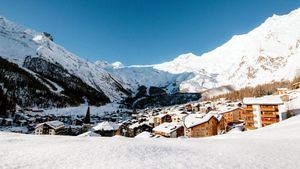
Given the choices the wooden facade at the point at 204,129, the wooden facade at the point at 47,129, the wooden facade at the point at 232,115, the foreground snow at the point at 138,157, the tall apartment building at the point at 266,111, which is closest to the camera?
the foreground snow at the point at 138,157

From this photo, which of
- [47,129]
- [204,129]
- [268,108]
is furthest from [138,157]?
[47,129]

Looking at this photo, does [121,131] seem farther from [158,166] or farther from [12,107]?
[12,107]

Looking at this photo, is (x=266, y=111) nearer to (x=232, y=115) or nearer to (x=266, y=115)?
(x=266, y=115)

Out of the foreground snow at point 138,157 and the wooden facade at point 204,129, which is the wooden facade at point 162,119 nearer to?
the wooden facade at point 204,129

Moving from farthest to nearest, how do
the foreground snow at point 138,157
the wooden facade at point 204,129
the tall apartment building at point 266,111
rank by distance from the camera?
the wooden facade at point 204,129
the tall apartment building at point 266,111
the foreground snow at point 138,157

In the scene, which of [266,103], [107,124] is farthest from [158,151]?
[107,124]

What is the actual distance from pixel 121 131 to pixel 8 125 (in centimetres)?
5968

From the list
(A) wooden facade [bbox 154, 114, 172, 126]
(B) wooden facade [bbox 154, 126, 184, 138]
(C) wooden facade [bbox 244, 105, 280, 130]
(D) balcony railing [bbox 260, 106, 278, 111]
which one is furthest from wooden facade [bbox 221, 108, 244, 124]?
(D) balcony railing [bbox 260, 106, 278, 111]

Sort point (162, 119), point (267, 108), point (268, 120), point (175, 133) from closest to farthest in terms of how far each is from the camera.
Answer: point (268, 120), point (267, 108), point (175, 133), point (162, 119)

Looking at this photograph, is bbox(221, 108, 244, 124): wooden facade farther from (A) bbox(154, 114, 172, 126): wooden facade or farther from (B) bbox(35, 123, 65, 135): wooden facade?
(B) bbox(35, 123, 65, 135): wooden facade

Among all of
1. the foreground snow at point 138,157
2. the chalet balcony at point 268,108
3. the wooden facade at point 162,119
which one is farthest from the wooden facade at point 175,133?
the foreground snow at point 138,157

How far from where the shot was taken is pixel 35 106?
177m

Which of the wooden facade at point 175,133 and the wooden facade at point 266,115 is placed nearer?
the wooden facade at point 266,115

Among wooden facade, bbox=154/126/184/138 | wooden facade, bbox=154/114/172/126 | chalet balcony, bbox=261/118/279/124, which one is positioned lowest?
wooden facade, bbox=154/126/184/138
